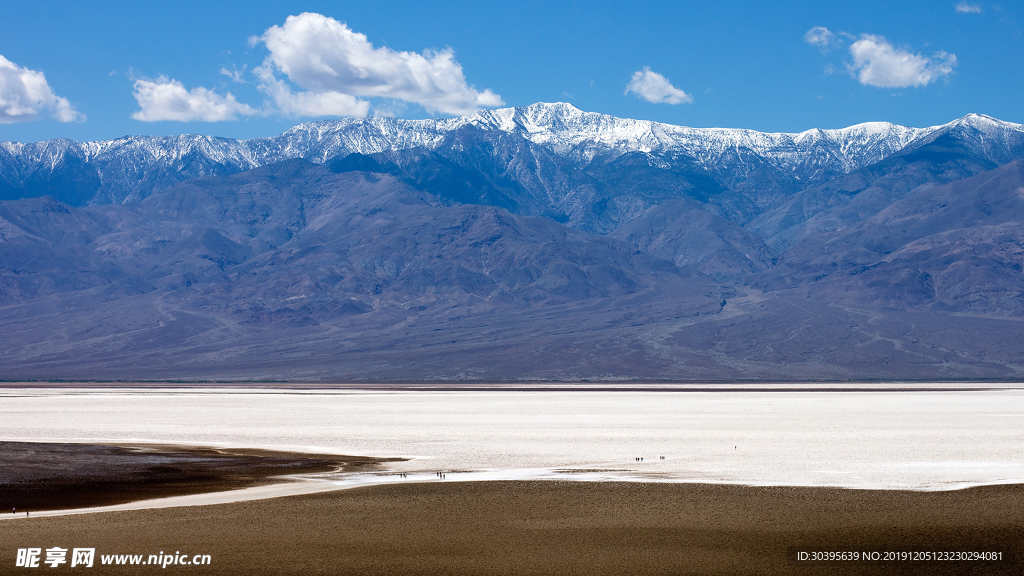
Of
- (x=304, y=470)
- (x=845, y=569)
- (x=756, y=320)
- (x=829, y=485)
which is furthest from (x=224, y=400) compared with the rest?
(x=756, y=320)

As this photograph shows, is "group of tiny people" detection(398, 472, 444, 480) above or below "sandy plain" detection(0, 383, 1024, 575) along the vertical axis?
above

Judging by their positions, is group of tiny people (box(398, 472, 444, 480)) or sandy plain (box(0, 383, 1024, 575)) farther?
group of tiny people (box(398, 472, 444, 480))

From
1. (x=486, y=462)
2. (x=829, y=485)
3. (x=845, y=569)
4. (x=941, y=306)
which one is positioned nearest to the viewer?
(x=845, y=569)

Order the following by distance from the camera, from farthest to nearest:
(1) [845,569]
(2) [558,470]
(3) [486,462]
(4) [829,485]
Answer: (3) [486,462] < (2) [558,470] < (4) [829,485] < (1) [845,569]

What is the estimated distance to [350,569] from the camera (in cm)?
1702

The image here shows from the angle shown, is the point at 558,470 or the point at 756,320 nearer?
the point at 558,470

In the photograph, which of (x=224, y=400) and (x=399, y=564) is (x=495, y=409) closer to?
(x=224, y=400)

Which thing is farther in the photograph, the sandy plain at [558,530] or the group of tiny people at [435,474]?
the group of tiny people at [435,474]

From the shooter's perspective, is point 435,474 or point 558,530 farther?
point 435,474

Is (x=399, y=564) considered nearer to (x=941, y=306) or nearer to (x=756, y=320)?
(x=756, y=320)

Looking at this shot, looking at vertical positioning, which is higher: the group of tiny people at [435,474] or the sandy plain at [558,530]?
the group of tiny people at [435,474]

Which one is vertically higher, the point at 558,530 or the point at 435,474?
the point at 435,474

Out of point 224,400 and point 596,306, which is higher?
point 596,306

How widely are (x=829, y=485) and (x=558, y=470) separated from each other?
7.84m
